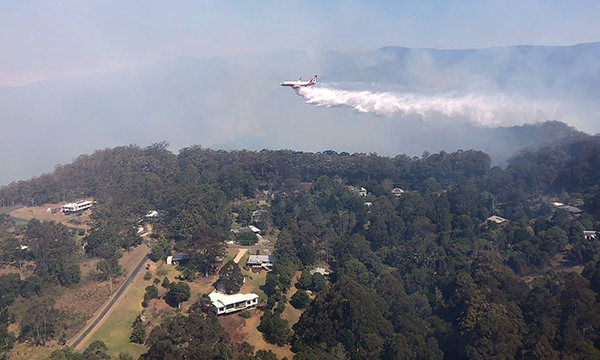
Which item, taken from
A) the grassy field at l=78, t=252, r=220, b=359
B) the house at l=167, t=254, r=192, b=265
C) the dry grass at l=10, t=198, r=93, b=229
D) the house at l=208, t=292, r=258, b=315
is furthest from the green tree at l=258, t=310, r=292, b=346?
the dry grass at l=10, t=198, r=93, b=229

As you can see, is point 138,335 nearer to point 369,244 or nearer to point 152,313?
point 152,313

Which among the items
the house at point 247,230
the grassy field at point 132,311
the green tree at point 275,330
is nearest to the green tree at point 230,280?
the grassy field at point 132,311

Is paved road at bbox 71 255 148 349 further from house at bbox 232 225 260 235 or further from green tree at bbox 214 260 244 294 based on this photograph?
house at bbox 232 225 260 235

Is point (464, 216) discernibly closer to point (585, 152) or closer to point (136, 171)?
point (585, 152)

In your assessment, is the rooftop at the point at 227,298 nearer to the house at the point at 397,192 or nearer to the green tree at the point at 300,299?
the green tree at the point at 300,299

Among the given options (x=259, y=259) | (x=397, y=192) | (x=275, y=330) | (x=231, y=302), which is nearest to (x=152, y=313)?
(x=231, y=302)

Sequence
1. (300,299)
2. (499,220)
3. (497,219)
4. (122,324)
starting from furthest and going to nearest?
(497,219) < (499,220) < (300,299) < (122,324)

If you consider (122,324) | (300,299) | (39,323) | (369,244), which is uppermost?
(39,323)
